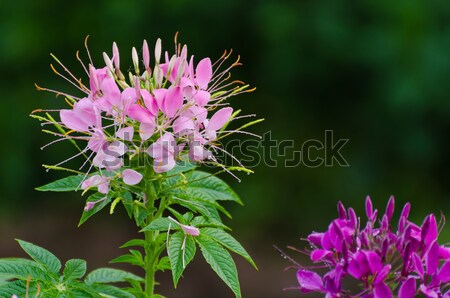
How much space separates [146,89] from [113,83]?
86mm

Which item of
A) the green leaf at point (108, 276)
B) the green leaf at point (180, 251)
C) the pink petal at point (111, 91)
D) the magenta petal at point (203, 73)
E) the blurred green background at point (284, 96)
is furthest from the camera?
the blurred green background at point (284, 96)

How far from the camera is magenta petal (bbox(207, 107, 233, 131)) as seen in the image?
71.4 inches

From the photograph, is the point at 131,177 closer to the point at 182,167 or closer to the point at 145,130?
the point at 145,130

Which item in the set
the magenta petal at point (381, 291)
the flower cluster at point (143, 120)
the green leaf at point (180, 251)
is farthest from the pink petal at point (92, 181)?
the magenta petal at point (381, 291)

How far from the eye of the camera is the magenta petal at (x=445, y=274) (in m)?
1.54

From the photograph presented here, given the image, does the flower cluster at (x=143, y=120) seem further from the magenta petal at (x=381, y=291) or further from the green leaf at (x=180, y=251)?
the magenta petal at (x=381, y=291)

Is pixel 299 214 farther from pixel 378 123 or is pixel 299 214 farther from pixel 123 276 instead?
pixel 123 276

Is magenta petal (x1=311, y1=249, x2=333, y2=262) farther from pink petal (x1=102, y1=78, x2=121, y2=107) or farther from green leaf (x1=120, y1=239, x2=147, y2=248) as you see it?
pink petal (x1=102, y1=78, x2=121, y2=107)

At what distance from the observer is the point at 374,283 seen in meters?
1.47

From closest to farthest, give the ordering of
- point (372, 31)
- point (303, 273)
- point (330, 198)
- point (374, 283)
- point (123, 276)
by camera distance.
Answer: point (374, 283) < point (303, 273) < point (123, 276) < point (372, 31) < point (330, 198)

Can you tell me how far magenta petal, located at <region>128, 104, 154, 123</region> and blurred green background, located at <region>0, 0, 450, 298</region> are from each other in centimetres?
357

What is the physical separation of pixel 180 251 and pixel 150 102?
33 cm

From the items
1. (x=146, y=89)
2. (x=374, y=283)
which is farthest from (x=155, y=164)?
(x=374, y=283)

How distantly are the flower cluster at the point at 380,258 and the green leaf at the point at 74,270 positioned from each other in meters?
0.50
